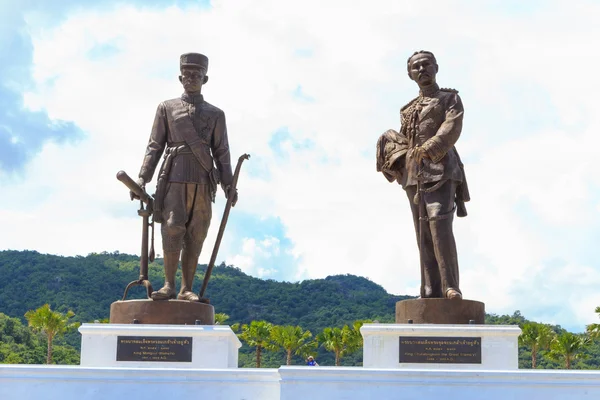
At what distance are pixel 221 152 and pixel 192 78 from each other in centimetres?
113

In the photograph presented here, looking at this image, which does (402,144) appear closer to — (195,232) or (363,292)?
Answer: (195,232)

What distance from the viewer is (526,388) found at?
11703mm

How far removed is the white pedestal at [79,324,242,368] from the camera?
13.1 m

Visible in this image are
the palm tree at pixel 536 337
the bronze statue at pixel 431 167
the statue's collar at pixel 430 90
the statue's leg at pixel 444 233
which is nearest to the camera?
the statue's leg at pixel 444 233

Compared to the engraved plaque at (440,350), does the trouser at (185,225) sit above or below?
→ above

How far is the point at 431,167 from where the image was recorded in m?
13.6

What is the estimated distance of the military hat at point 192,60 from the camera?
47.7ft

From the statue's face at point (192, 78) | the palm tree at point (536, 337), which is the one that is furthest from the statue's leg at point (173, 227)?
the palm tree at point (536, 337)

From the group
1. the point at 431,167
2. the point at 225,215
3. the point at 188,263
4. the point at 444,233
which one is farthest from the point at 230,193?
the point at 444,233

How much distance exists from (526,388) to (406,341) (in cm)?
166

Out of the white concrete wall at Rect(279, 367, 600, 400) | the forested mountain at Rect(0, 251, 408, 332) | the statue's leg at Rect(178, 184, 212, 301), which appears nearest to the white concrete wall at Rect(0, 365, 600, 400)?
the white concrete wall at Rect(279, 367, 600, 400)

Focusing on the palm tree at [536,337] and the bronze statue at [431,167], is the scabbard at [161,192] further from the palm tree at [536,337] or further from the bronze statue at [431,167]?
the palm tree at [536,337]

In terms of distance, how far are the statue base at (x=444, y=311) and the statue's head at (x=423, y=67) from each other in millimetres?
3092

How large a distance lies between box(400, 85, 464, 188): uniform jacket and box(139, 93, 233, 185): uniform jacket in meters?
2.60
